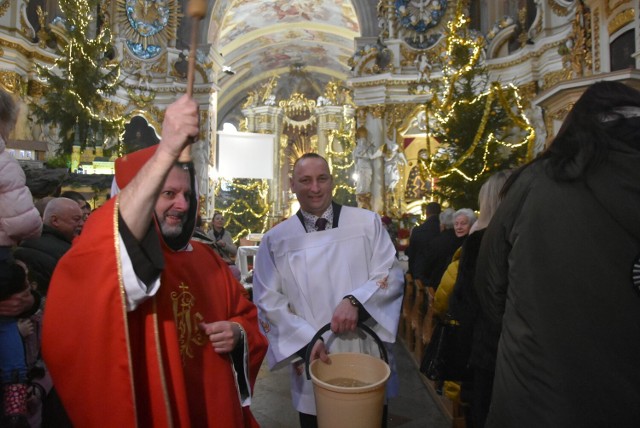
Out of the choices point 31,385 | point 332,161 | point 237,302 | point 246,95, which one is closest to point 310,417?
point 237,302

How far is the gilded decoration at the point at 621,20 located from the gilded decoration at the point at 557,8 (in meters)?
3.36

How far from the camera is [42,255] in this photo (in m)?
2.59

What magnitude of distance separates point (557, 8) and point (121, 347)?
43.1 ft

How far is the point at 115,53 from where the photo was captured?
49.5 ft

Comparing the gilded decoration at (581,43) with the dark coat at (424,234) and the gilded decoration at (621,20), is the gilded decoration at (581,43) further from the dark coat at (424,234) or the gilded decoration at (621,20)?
the dark coat at (424,234)

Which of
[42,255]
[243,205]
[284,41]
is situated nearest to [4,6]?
[42,255]

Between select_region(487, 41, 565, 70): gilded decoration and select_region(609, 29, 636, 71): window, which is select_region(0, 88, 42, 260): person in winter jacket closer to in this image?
select_region(609, 29, 636, 71): window

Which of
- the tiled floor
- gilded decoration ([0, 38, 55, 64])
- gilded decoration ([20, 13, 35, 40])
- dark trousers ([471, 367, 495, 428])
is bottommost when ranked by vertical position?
the tiled floor

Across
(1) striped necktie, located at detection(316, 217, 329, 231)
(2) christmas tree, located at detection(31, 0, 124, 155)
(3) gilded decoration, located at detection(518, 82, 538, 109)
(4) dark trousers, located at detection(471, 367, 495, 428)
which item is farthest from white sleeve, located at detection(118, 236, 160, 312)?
(3) gilded decoration, located at detection(518, 82, 538, 109)

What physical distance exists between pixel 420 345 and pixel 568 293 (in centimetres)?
364

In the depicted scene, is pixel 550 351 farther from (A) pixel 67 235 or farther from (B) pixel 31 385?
(A) pixel 67 235

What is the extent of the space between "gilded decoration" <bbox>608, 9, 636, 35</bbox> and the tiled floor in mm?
6606

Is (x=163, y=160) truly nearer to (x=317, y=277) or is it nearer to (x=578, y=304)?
(x=578, y=304)

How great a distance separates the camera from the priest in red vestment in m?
1.26
